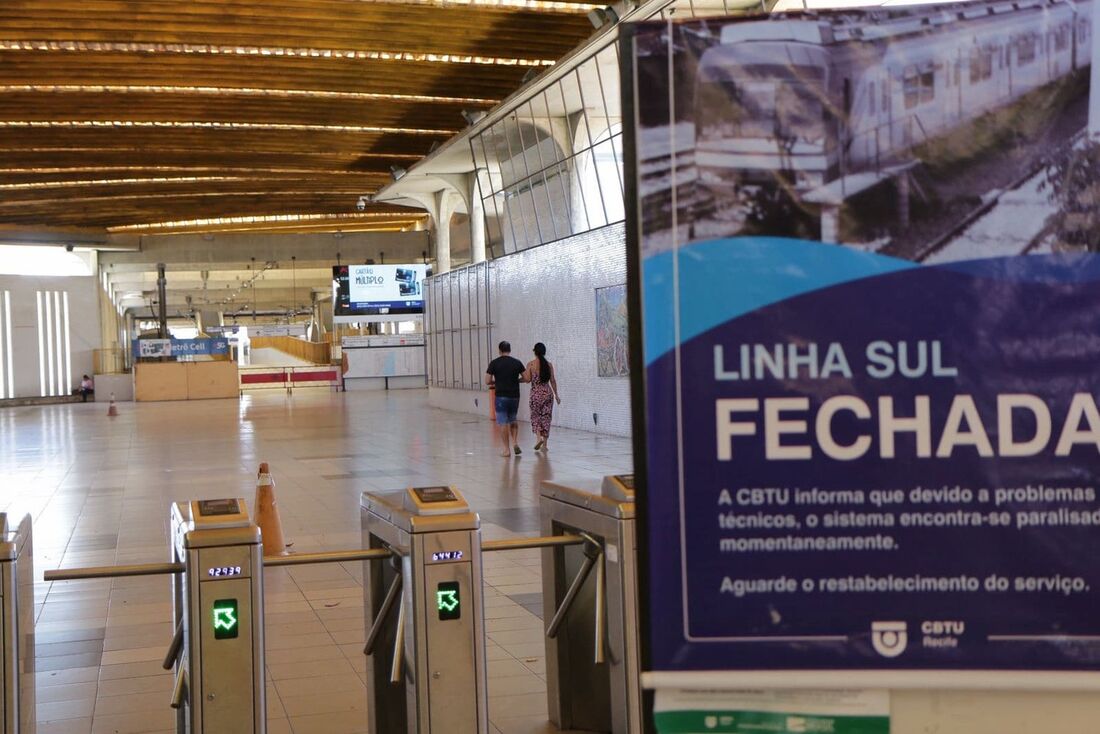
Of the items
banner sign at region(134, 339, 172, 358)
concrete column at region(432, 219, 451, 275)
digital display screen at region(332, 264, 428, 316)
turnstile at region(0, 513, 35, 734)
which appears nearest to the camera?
turnstile at region(0, 513, 35, 734)

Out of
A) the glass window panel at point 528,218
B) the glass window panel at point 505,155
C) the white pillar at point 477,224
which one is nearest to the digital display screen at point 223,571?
the glass window panel at point 528,218

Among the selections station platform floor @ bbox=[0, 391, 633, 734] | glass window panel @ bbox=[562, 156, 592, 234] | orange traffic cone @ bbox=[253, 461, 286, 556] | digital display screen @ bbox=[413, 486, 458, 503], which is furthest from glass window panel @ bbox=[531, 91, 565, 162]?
digital display screen @ bbox=[413, 486, 458, 503]

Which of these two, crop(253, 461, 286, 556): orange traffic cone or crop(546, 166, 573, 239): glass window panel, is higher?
crop(546, 166, 573, 239): glass window panel

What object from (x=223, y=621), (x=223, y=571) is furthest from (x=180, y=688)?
(x=223, y=571)

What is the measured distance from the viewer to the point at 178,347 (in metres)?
42.5

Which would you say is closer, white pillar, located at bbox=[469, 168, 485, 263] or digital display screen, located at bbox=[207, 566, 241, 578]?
digital display screen, located at bbox=[207, 566, 241, 578]

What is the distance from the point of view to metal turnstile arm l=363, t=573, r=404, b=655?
4564mm

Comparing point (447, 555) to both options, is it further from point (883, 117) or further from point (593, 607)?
point (883, 117)

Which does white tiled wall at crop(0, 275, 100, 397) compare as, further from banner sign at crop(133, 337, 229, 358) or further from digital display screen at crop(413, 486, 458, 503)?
digital display screen at crop(413, 486, 458, 503)

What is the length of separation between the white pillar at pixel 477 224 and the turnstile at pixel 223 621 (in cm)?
2607

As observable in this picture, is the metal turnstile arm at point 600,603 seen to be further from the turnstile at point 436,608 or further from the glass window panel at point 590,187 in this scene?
the glass window panel at point 590,187

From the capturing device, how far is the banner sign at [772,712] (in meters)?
2.13

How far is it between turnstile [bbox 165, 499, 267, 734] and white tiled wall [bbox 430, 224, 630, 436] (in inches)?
619

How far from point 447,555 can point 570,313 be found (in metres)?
18.3
